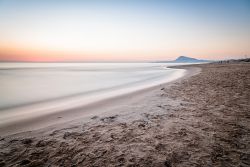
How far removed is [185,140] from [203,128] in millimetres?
1148

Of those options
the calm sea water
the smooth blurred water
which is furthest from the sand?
the smooth blurred water

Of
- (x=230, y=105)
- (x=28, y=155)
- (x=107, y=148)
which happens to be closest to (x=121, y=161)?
(x=107, y=148)

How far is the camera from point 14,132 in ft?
18.2

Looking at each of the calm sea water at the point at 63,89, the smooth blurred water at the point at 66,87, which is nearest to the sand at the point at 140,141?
the calm sea water at the point at 63,89

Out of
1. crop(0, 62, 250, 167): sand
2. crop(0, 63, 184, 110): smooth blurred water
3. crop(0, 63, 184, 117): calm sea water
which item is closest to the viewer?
crop(0, 62, 250, 167): sand

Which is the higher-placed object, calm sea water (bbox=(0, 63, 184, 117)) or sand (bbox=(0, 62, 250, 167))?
sand (bbox=(0, 62, 250, 167))

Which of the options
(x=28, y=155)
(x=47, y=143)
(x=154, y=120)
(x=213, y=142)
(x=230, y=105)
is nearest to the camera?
(x=28, y=155)

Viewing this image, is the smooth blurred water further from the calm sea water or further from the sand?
the sand

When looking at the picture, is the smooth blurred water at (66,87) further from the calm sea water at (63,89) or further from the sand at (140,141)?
the sand at (140,141)

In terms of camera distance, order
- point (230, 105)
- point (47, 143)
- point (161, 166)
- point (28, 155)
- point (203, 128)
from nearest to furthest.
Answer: point (161, 166), point (28, 155), point (47, 143), point (203, 128), point (230, 105)

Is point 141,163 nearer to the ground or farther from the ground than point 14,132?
farther from the ground

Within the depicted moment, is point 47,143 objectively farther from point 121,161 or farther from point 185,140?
point 185,140

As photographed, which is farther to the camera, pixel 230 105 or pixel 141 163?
pixel 230 105

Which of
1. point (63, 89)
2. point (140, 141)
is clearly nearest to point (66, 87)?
point (63, 89)
